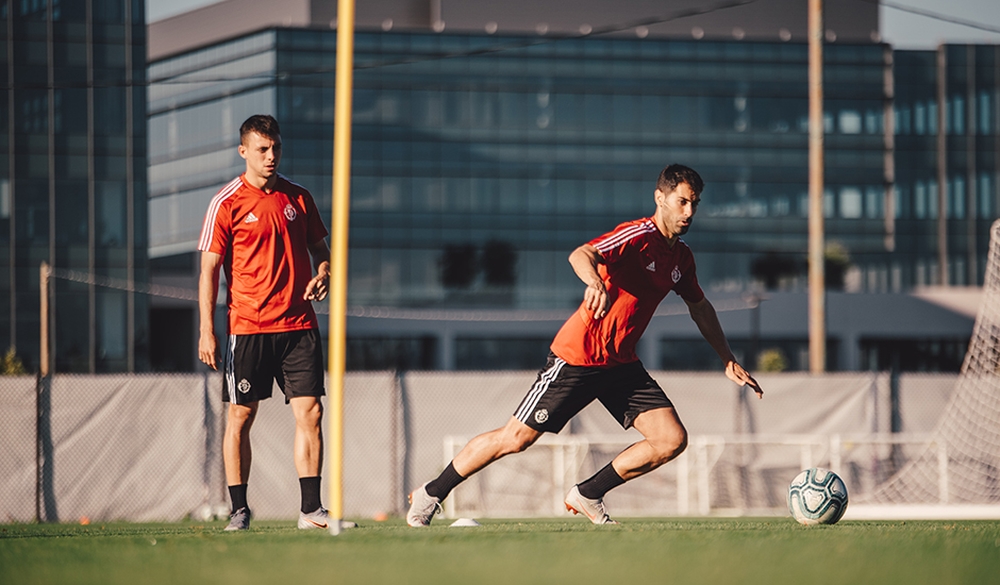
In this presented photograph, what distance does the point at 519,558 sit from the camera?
169 inches

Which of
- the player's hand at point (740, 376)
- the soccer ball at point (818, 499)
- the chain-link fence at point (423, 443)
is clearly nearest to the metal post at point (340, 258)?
the player's hand at point (740, 376)

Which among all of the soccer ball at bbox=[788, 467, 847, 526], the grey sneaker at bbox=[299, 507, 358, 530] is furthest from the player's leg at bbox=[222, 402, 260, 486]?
the soccer ball at bbox=[788, 467, 847, 526]

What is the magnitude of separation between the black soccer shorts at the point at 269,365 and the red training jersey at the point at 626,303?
1323mm

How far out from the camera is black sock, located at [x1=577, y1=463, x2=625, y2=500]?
6707mm

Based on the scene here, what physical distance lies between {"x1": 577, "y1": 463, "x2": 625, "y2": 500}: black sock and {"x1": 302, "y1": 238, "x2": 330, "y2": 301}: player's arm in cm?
182

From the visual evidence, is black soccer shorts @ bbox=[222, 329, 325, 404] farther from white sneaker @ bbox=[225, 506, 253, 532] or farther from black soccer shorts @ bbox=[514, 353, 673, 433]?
black soccer shorts @ bbox=[514, 353, 673, 433]

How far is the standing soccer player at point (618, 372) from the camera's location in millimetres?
6418

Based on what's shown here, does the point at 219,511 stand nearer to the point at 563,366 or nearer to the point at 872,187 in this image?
the point at 563,366

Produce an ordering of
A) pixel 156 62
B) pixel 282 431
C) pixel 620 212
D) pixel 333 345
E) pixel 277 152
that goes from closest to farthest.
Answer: pixel 333 345, pixel 277 152, pixel 282 431, pixel 620 212, pixel 156 62

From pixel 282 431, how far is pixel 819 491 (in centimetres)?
922

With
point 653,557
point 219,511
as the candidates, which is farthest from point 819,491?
point 219,511

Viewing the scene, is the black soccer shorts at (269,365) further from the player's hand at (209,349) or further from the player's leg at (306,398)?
the player's hand at (209,349)

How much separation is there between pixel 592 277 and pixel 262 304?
188 centimetres

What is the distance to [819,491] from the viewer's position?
683 cm
